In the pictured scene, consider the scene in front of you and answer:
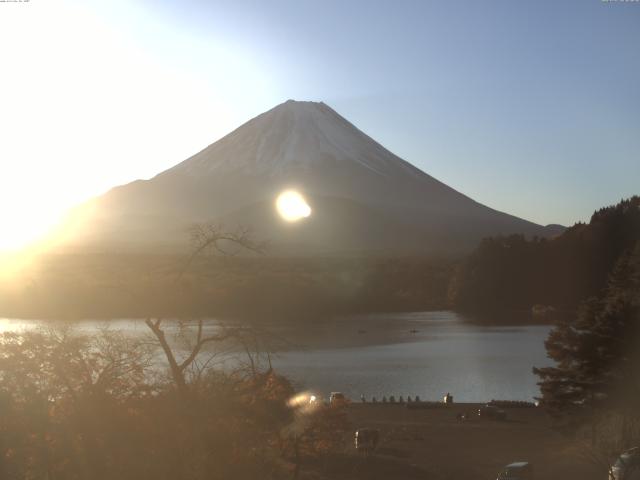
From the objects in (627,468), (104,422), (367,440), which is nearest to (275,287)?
(367,440)

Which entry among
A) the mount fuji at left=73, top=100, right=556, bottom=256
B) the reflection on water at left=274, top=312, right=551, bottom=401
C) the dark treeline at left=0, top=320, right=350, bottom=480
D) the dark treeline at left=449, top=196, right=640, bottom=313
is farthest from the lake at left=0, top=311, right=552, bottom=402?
the mount fuji at left=73, top=100, right=556, bottom=256

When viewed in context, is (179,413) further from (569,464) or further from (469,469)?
(569,464)

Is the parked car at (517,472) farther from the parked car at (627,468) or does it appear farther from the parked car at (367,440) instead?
the parked car at (367,440)

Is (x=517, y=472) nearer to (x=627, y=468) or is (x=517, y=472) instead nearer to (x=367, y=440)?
(x=627, y=468)

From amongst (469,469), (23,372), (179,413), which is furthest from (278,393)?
(469,469)

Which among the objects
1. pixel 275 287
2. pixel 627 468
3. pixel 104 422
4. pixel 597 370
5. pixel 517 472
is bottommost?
pixel 517 472

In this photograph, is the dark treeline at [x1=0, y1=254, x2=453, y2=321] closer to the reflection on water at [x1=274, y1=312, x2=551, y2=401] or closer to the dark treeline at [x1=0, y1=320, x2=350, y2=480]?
the reflection on water at [x1=274, y1=312, x2=551, y2=401]
